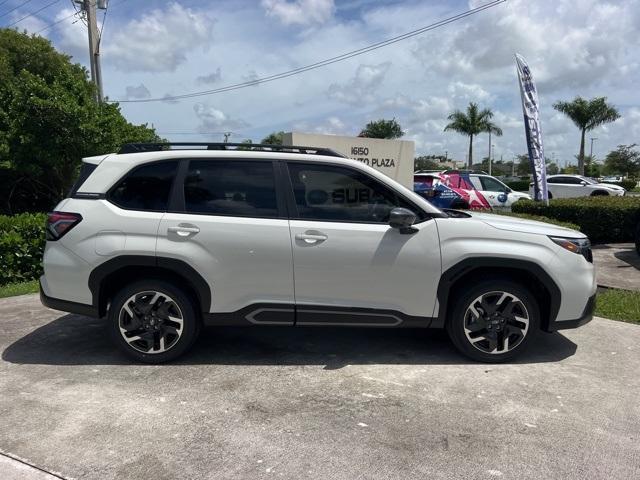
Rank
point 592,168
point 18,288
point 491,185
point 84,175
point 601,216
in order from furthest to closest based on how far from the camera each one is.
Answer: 1. point 592,168
2. point 491,185
3. point 601,216
4. point 18,288
5. point 84,175

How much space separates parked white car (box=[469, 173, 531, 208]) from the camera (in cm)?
1809

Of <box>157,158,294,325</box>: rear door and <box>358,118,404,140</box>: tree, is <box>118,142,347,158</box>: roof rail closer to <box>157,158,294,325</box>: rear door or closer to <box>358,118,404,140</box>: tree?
<box>157,158,294,325</box>: rear door

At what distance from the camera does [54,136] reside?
38.4 ft

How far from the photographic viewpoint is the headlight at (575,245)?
4.48 meters

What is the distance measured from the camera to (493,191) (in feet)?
60.0

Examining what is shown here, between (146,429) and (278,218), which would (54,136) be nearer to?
(278,218)

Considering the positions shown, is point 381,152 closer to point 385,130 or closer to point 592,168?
point 385,130

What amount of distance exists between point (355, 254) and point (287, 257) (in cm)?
53

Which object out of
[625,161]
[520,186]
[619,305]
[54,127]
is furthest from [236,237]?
[625,161]

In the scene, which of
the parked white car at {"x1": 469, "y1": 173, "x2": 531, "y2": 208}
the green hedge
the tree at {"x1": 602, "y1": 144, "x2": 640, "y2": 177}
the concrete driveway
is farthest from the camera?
the tree at {"x1": 602, "y1": 144, "x2": 640, "y2": 177}

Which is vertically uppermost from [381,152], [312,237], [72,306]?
[381,152]

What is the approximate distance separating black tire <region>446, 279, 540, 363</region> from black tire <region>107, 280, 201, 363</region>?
2160mm

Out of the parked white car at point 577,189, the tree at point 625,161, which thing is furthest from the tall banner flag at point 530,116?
the tree at point 625,161

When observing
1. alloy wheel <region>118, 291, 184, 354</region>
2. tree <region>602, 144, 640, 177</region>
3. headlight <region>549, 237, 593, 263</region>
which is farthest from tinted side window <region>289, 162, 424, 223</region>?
tree <region>602, 144, 640, 177</region>
